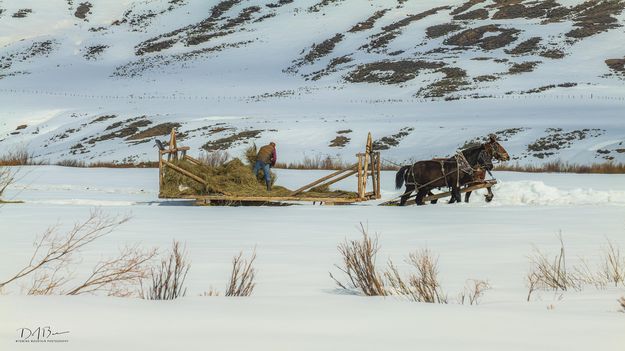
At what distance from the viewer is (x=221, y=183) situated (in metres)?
18.3

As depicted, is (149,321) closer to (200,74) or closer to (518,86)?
(518,86)

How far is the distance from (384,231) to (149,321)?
799 cm

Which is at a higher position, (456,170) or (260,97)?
(260,97)

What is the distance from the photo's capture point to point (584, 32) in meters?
85.0

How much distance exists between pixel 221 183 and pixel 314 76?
6498 centimetres

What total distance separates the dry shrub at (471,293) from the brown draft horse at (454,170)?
10550 millimetres

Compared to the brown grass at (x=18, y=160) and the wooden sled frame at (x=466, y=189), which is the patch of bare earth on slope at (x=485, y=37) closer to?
the brown grass at (x=18, y=160)

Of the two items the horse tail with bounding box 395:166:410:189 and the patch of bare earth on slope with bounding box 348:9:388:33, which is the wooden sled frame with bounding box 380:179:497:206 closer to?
the horse tail with bounding box 395:166:410:189

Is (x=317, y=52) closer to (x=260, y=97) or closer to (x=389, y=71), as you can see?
(x=389, y=71)

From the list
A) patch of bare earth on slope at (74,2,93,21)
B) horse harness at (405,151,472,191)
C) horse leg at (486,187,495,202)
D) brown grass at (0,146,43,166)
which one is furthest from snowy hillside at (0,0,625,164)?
horse harness at (405,151,472,191)

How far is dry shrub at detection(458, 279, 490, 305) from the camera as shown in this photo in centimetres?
617

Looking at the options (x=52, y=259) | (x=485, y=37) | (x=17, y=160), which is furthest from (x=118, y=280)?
(x=485, y=37)

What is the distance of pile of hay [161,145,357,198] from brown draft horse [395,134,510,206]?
1.38 m

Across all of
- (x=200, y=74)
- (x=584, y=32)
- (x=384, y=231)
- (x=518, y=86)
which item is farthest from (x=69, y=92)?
(x=384, y=231)
